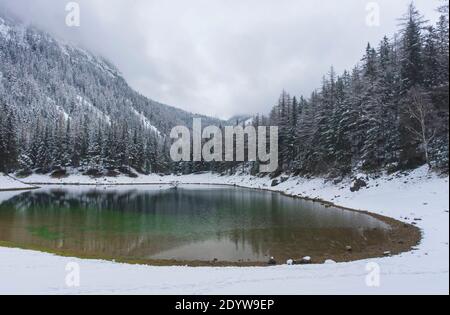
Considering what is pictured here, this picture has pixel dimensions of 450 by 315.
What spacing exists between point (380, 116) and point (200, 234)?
31.2 metres

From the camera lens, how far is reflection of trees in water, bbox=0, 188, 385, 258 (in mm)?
21594

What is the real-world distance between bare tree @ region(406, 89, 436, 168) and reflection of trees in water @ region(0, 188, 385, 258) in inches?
338

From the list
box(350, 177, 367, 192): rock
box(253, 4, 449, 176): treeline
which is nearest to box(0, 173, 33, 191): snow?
box(253, 4, 449, 176): treeline

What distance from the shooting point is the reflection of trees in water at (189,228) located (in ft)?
70.8

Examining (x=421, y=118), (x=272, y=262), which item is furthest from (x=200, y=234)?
(x=421, y=118)

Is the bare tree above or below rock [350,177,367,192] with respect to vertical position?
above

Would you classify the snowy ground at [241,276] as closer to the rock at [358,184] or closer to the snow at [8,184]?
the rock at [358,184]

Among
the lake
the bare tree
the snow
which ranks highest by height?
the bare tree

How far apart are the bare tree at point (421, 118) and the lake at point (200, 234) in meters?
8.40

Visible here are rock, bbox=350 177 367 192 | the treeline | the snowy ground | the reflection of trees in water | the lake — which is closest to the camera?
the snowy ground

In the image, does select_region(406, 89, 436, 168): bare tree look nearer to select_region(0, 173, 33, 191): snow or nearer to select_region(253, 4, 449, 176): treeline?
select_region(253, 4, 449, 176): treeline

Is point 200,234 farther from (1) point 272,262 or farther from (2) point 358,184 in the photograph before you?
(2) point 358,184

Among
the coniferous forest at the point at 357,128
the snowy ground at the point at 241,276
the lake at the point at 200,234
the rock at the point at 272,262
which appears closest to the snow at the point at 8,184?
the coniferous forest at the point at 357,128

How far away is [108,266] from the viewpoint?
1568 cm
